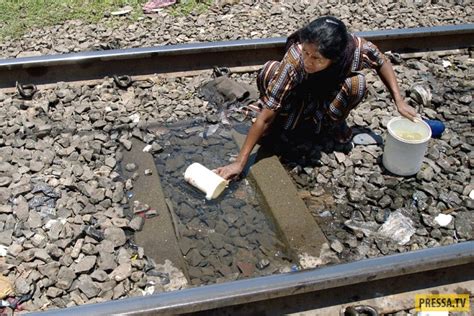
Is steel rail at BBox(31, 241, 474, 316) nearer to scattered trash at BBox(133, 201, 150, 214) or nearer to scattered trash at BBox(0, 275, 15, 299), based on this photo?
scattered trash at BBox(0, 275, 15, 299)

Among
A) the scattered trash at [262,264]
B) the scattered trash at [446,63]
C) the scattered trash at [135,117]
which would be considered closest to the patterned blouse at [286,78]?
the scattered trash at [262,264]

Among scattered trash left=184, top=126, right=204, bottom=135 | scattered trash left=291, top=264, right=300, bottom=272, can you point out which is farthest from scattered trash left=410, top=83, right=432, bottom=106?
scattered trash left=291, top=264, right=300, bottom=272

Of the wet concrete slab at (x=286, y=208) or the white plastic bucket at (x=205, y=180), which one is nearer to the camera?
the wet concrete slab at (x=286, y=208)

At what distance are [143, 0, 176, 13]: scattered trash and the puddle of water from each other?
7.65 feet

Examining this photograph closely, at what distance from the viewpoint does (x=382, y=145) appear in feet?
15.2

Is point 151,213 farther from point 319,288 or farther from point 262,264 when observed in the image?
point 319,288

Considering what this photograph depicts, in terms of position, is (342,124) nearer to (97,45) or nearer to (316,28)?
(316,28)

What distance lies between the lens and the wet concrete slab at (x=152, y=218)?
372 centimetres

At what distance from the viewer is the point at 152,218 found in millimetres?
3973

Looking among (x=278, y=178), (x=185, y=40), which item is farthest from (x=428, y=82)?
(x=185, y=40)

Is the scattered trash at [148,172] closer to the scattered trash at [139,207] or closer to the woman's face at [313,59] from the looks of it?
the scattered trash at [139,207]

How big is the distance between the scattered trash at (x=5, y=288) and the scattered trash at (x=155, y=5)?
155 inches

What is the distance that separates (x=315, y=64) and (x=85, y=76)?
89.7 inches

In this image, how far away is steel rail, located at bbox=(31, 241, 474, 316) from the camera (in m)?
2.85
